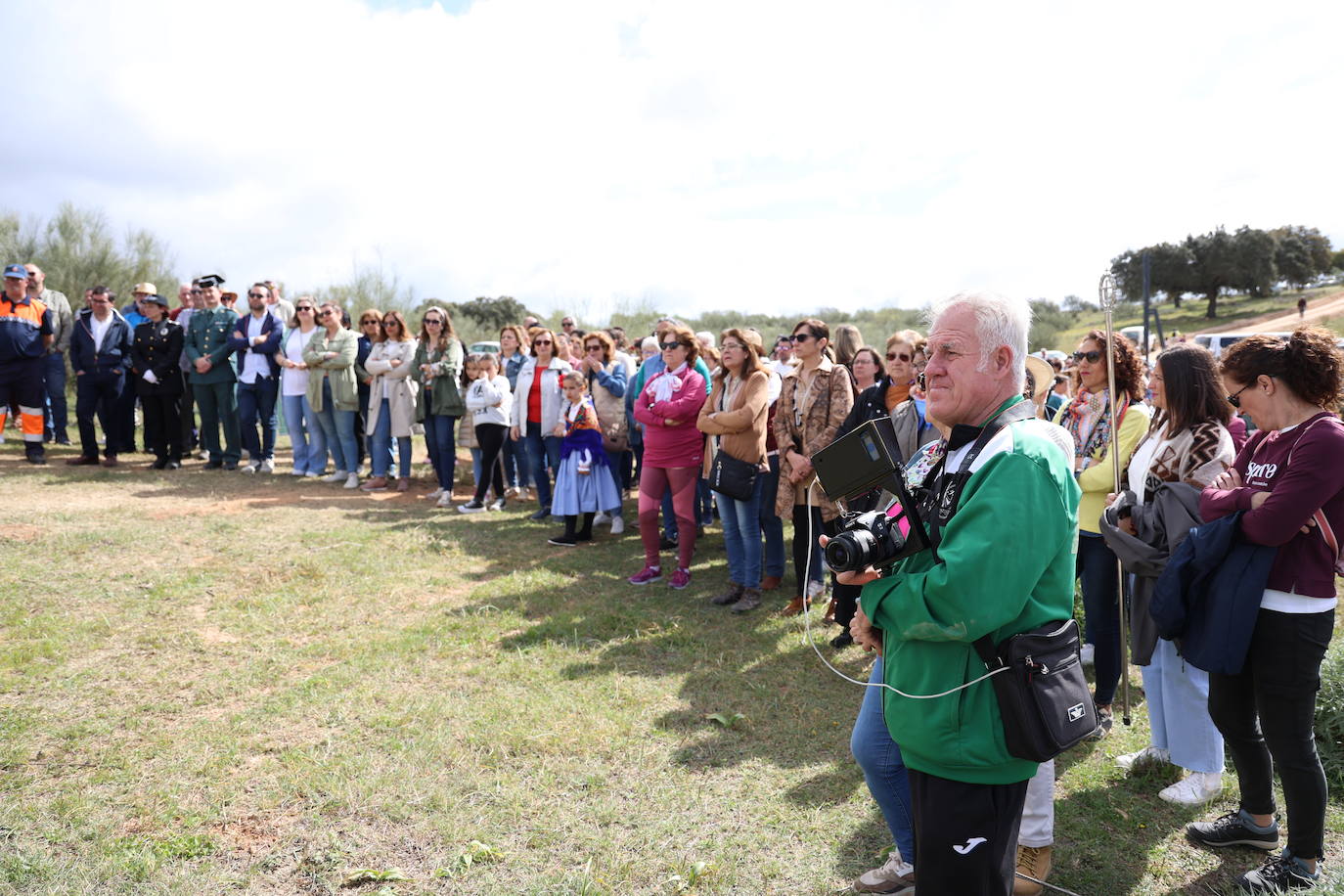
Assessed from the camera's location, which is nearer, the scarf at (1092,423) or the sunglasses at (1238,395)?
the sunglasses at (1238,395)

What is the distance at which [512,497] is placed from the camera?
35.8 feet

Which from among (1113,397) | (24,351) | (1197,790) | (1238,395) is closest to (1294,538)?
(1238,395)

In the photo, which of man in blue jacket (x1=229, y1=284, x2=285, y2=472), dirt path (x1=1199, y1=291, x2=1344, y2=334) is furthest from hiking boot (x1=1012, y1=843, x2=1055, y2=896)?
dirt path (x1=1199, y1=291, x2=1344, y2=334)

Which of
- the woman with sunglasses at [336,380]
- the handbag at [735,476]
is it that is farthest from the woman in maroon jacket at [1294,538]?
the woman with sunglasses at [336,380]

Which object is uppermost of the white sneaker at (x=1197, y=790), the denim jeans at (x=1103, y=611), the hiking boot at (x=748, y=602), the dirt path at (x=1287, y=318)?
the dirt path at (x=1287, y=318)

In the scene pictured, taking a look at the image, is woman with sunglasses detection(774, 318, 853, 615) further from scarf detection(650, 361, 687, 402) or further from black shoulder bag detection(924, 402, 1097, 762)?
black shoulder bag detection(924, 402, 1097, 762)

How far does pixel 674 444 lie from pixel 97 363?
8922mm

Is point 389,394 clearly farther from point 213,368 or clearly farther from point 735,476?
point 735,476

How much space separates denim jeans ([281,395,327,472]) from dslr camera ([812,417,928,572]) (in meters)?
10.3

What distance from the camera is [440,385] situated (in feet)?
33.2

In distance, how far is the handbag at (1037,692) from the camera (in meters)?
1.98

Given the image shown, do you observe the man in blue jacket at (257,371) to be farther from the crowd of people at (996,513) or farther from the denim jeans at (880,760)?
the denim jeans at (880,760)

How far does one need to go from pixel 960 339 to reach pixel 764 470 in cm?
440

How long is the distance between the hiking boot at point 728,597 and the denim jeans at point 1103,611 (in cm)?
264
